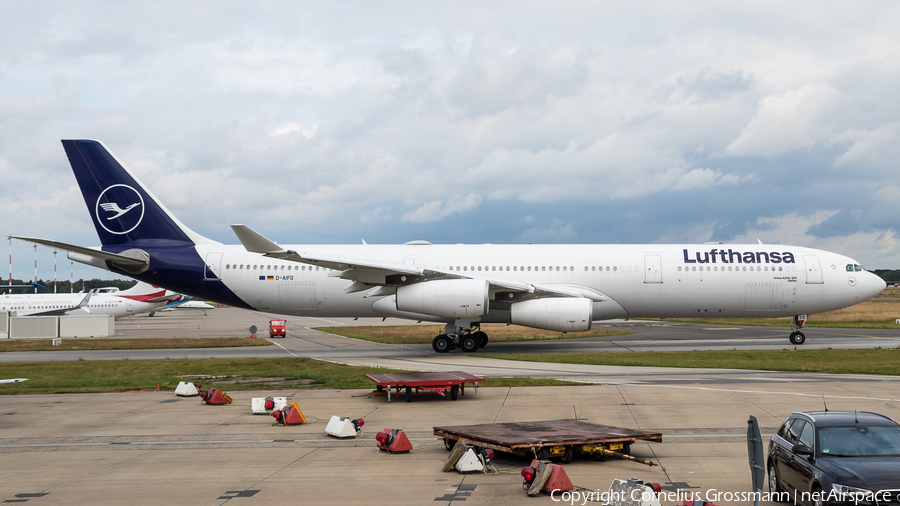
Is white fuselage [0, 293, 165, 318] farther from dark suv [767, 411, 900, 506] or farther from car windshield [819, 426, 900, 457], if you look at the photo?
car windshield [819, 426, 900, 457]

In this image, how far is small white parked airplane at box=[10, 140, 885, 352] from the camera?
3084 centimetres

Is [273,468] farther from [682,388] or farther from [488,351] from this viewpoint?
[488,351]

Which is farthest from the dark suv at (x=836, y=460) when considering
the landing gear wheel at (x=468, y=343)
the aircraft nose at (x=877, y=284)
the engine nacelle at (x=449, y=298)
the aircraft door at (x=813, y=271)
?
the aircraft nose at (x=877, y=284)

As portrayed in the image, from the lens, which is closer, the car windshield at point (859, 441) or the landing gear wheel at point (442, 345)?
the car windshield at point (859, 441)

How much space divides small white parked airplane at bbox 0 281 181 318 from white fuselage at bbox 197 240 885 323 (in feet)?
130

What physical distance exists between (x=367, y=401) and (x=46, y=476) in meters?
8.20

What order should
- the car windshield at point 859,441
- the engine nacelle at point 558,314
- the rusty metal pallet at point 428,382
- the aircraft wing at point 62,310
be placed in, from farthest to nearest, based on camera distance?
the aircraft wing at point 62,310, the engine nacelle at point 558,314, the rusty metal pallet at point 428,382, the car windshield at point 859,441

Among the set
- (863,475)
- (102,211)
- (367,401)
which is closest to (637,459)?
(863,475)

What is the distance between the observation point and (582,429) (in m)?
12.0

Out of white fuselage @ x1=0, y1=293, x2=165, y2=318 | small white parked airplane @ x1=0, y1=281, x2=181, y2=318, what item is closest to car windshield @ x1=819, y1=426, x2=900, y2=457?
small white parked airplane @ x1=0, y1=281, x2=181, y2=318

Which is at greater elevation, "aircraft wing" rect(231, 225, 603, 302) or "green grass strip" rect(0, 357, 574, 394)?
"aircraft wing" rect(231, 225, 603, 302)

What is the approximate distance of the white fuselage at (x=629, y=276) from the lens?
101ft

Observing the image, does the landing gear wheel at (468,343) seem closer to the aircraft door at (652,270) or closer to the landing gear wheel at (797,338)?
the aircraft door at (652,270)

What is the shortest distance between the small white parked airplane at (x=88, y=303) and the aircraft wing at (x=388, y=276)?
4374cm
